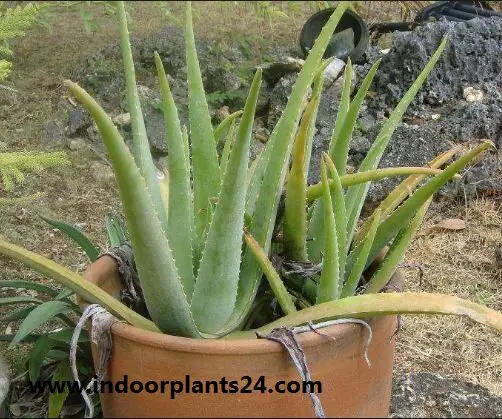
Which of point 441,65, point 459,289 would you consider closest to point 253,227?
point 459,289

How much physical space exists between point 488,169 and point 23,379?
217cm

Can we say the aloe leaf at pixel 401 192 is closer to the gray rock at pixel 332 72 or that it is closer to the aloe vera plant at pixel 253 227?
the aloe vera plant at pixel 253 227

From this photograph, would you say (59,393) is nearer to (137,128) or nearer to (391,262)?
(137,128)

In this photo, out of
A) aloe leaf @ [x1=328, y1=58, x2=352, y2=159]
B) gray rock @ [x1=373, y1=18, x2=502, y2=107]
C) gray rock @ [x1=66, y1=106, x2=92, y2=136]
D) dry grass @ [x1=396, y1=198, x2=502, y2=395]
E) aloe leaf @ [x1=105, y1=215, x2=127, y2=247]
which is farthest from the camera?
gray rock @ [x1=373, y1=18, x2=502, y2=107]

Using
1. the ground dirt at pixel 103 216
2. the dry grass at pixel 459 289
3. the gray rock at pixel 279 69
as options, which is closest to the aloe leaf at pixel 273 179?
the ground dirt at pixel 103 216

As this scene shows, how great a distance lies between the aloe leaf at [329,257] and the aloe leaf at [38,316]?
23.4 inches

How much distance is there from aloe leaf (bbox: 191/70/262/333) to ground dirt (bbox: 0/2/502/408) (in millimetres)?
856

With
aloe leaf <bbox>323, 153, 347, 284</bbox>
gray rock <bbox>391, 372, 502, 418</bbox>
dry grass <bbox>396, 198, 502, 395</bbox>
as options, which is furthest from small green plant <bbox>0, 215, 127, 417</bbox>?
dry grass <bbox>396, 198, 502, 395</bbox>

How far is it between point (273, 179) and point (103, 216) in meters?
1.85

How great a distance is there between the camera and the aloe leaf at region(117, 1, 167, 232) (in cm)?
134

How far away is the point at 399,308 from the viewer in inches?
46.9

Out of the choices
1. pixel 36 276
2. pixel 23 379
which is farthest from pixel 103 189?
pixel 23 379

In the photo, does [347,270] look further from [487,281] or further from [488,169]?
[488,169]

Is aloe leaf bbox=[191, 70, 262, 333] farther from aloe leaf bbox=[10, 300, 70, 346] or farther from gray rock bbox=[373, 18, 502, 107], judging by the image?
gray rock bbox=[373, 18, 502, 107]
